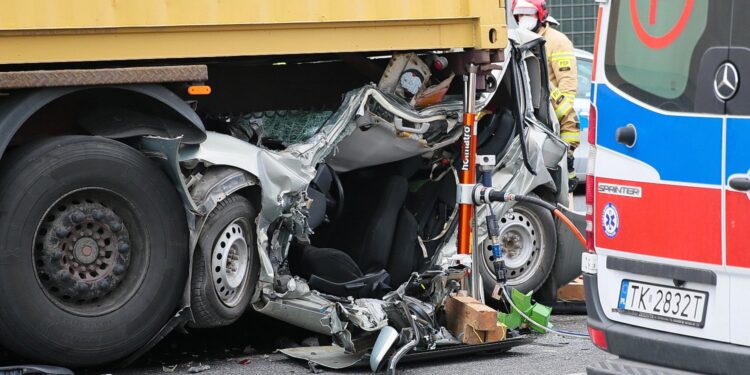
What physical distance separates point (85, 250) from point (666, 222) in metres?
2.96

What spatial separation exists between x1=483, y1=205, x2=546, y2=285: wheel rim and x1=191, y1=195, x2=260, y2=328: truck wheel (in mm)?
2172

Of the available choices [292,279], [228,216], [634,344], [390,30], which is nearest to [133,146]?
[228,216]

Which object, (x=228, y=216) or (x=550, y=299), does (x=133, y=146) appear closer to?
(x=228, y=216)

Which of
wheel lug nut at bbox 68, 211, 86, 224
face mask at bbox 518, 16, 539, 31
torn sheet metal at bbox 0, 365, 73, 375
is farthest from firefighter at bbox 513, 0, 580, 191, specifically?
torn sheet metal at bbox 0, 365, 73, 375

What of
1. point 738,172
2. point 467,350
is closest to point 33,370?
point 467,350

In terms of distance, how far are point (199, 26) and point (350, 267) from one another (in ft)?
5.40

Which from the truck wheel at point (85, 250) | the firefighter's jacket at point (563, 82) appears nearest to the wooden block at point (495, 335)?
the truck wheel at point (85, 250)

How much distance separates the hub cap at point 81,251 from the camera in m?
6.82

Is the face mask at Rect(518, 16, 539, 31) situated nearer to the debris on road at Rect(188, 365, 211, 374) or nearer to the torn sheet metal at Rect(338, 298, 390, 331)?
the torn sheet metal at Rect(338, 298, 390, 331)

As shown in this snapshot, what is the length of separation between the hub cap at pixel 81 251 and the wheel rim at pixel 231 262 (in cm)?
52

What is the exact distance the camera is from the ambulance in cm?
524

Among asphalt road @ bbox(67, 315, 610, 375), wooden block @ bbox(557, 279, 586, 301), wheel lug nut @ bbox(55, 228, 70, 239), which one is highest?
wheel lug nut @ bbox(55, 228, 70, 239)

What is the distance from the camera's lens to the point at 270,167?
301 inches

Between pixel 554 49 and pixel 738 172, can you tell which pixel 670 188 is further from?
pixel 554 49
